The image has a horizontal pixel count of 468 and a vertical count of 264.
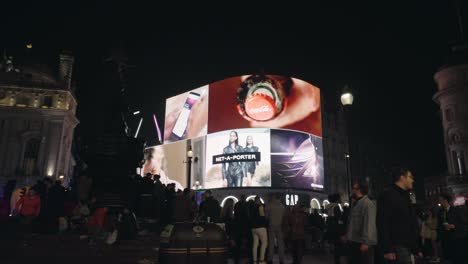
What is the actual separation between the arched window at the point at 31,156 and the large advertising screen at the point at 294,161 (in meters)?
31.5

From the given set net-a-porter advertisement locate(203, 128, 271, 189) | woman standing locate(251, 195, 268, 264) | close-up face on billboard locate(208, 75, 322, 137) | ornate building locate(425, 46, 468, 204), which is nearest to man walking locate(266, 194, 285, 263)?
woman standing locate(251, 195, 268, 264)

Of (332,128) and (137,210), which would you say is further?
(332,128)

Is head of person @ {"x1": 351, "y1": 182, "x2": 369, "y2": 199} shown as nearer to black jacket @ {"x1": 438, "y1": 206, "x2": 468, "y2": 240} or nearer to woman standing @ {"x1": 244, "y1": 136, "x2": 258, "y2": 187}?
black jacket @ {"x1": 438, "y1": 206, "x2": 468, "y2": 240}

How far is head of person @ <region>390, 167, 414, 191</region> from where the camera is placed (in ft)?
16.0

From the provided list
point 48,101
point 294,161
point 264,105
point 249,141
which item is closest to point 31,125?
point 48,101

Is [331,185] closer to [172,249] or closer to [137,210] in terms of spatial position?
[137,210]

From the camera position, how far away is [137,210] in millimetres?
12836

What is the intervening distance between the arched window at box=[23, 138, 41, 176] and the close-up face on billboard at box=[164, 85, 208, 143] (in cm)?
1887

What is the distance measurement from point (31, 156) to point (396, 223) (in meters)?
50.5

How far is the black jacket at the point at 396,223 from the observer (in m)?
4.55

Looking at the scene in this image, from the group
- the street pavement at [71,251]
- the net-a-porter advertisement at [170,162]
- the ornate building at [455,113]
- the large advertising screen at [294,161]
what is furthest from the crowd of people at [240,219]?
the net-a-porter advertisement at [170,162]

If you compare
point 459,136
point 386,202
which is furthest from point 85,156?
point 459,136

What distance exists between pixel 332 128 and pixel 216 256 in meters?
59.9

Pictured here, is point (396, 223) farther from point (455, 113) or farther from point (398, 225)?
point (455, 113)
